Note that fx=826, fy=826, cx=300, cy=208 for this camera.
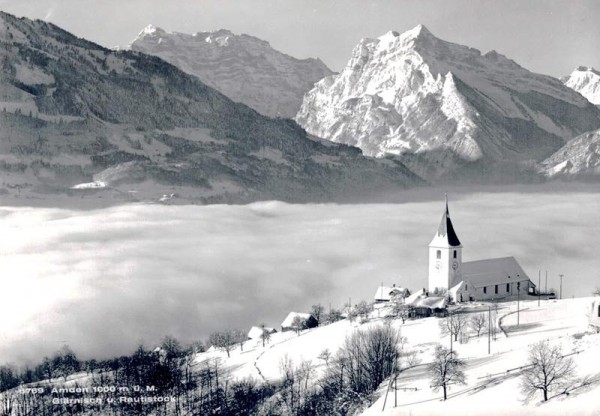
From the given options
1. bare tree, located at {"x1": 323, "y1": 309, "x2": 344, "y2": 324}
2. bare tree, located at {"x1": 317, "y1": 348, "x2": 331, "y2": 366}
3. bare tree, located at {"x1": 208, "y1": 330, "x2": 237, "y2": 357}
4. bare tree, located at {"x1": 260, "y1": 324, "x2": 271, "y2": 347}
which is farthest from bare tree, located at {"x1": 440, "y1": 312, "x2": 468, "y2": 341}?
bare tree, located at {"x1": 208, "y1": 330, "x2": 237, "y2": 357}

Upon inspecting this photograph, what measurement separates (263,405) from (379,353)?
14.2 m

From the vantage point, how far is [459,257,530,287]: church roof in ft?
427

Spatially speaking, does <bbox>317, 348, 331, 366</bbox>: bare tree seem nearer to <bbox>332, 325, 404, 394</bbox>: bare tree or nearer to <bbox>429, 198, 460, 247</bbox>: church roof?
<bbox>332, 325, 404, 394</bbox>: bare tree

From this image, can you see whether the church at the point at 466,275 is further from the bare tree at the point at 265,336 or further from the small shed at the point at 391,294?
the bare tree at the point at 265,336

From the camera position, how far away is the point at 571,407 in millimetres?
61188

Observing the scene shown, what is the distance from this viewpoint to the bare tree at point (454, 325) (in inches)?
3892

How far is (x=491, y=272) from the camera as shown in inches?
5241

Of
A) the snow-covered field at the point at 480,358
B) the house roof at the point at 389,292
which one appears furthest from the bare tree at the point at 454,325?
the house roof at the point at 389,292

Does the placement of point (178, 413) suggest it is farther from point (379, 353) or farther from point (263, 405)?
point (379, 353)

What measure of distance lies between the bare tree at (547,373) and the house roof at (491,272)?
56.6m

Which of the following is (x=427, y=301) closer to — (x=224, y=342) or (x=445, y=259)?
(x=445, y=259)

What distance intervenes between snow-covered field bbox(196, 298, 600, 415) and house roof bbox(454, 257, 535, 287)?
980 centimetres

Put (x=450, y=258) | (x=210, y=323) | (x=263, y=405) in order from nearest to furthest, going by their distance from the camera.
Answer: (x=263, y=405)
(x=450, y=258)
(x=210, y=323)

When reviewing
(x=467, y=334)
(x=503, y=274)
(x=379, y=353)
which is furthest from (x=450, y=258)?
(x=379, y=353)
